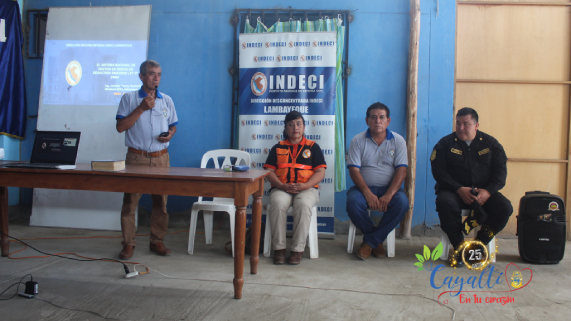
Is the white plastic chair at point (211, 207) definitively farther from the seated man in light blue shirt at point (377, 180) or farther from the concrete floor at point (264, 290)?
the seated man in light blue shirt at point (377, 180)

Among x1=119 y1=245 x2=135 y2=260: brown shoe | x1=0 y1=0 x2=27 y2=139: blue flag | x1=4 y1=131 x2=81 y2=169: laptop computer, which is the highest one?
x1=0 y1=0 x2=27 y2=139: blue flag

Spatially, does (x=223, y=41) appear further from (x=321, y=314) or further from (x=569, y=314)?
(x=569, y=314)

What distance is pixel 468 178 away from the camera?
9.75 feet

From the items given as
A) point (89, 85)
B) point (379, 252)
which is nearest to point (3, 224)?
point (89, 85)

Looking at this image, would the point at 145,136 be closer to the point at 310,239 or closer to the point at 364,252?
the point at 310,239

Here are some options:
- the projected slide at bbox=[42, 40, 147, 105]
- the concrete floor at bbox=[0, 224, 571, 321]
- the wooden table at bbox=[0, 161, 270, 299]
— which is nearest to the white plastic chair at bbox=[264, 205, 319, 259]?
the concrete floor at bbox=[0, 224, 571, 321]

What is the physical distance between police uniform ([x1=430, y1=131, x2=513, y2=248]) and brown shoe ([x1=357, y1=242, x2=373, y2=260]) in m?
0.60

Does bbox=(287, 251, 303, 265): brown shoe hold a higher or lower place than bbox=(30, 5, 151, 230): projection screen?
lower

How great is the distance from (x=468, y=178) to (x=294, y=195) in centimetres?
143

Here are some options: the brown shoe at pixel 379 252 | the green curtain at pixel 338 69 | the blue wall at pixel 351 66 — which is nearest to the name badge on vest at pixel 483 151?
the blue wall at pixel 351 66

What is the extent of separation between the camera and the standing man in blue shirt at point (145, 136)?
113 inches

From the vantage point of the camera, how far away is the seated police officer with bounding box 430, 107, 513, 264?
9.22 ft

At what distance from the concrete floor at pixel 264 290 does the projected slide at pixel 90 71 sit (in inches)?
65.5

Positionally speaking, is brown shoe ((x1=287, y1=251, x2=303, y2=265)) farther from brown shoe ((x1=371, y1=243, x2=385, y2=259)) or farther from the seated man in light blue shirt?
brown shoe ((x1=371, y1=243, x2=385, y2=259))
